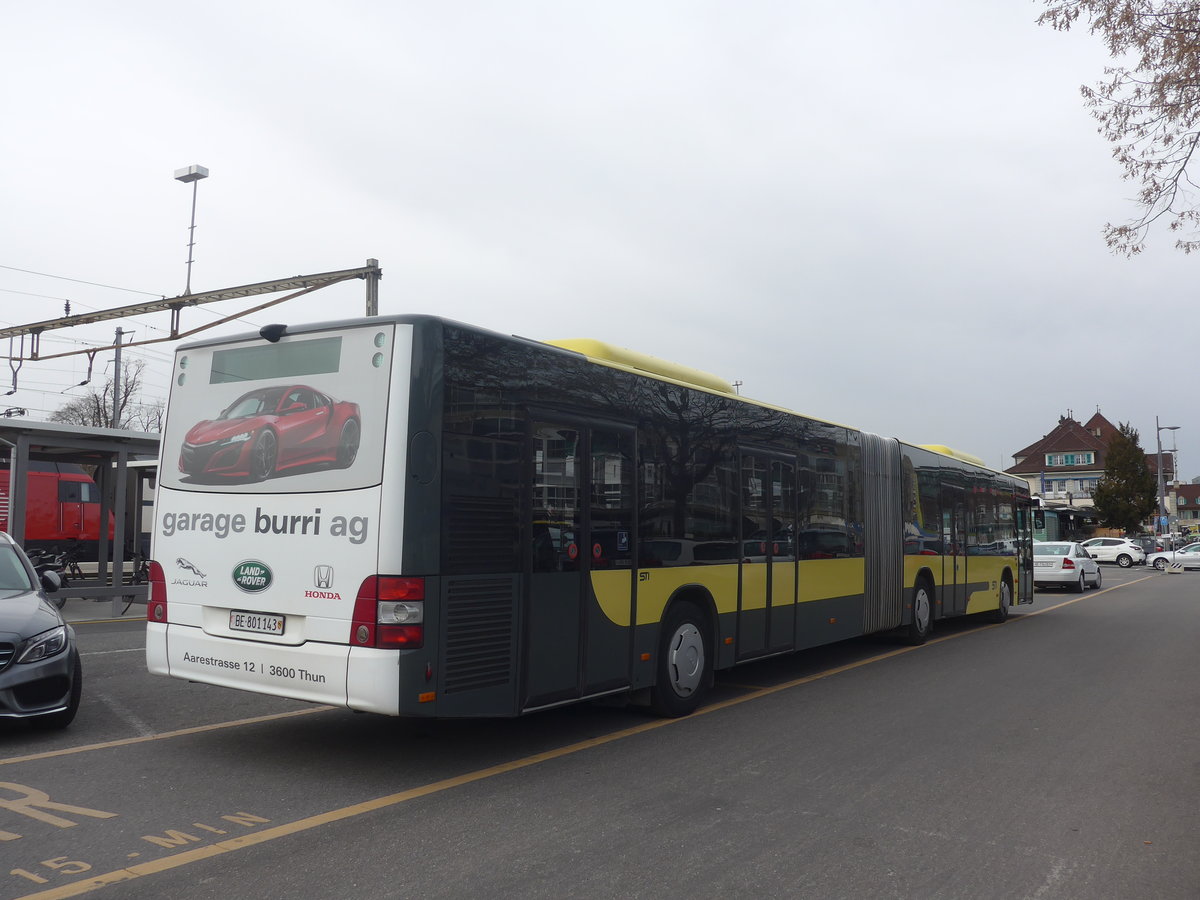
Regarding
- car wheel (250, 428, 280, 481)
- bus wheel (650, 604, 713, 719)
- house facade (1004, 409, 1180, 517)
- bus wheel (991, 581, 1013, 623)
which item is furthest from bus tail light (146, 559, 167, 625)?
house facade (1004, 409, 1180, 517)

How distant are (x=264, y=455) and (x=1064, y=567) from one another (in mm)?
27505

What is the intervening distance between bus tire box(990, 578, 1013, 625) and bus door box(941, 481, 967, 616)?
2.36 m

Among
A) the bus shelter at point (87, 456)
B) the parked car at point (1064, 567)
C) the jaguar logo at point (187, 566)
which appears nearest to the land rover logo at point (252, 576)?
the jaguar logo at point (187, 566)

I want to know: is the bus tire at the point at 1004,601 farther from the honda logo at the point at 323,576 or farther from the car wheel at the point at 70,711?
the car wheel at the point at 70,711

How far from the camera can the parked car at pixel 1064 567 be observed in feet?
94.2

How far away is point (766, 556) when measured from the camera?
9.73m

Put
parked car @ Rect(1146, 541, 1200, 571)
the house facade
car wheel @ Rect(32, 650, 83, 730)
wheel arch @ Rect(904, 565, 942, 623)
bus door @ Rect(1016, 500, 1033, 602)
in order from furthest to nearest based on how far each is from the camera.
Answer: the house facade, parked car @ Rect(1146, 541, 1200, 571), bus door @ Rect(1016, 500, 1033, 602), wheel arch @ Rect(904, 565, 942, 623), car wheel @ Rect(32, 650, 83, 730)

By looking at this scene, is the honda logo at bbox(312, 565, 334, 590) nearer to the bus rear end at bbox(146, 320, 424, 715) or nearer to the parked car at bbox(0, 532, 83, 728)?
the bus rear end at bbox(146, 320, 424, 715)

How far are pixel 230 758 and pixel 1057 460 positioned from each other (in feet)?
367

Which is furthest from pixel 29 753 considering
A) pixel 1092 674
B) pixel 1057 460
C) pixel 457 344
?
pixel 1057 460

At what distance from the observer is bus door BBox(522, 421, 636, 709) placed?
661cm

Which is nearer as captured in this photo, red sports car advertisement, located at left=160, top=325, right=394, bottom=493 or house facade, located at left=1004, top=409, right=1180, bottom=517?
red sports car advertisement, located at left=160, top=325, right=394, bottom=493

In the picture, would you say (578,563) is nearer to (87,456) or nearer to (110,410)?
(87,456)

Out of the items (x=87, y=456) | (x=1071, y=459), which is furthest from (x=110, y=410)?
(x=1071, y=459)
